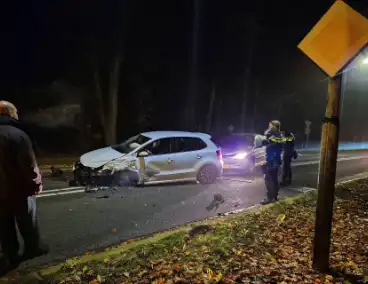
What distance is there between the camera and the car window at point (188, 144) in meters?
9.07

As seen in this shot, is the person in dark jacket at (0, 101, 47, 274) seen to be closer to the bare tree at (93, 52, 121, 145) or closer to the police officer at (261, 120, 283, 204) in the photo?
the police officer at (261, 120, 283, 204)

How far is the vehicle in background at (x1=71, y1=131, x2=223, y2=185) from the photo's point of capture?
805 centimetres

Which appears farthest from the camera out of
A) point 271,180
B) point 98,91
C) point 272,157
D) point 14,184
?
point 98,91

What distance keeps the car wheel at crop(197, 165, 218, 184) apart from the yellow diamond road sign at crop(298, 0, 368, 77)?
20.7 ft

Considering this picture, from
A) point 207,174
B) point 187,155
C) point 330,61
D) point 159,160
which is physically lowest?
point 207,174

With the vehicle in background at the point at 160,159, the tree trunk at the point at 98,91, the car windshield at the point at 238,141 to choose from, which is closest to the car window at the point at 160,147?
the vehicle in background at the point at 160,159

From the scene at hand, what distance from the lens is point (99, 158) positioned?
814 centimetres

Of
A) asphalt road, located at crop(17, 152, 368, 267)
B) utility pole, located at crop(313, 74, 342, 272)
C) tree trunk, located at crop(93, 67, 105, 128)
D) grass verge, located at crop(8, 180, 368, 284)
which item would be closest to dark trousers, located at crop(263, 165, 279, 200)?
asphalt road, located at crop(17, 152, 368, 267)

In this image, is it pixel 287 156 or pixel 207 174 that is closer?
pixel 207 174

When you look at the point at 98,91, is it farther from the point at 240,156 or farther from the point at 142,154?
the point at 142,154

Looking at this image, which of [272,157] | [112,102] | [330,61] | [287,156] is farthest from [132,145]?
[112,102]

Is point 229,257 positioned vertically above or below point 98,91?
below

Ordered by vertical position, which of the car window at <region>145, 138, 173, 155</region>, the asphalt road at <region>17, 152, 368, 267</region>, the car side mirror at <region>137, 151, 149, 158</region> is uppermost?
the car window at <region>145, 138, 173, 155</region>

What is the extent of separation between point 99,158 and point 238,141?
5.06 metres
